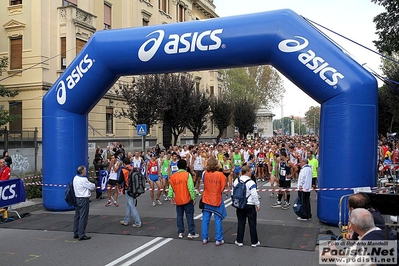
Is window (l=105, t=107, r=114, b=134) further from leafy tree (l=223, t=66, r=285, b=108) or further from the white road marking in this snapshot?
leafy tree (l=223, t=66, r=285, b=108)

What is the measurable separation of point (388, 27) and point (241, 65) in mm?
15039

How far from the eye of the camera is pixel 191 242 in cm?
757

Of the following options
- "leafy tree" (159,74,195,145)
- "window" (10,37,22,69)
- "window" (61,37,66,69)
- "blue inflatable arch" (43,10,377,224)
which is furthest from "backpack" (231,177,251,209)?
"leafy tree" (159,74,195,145)

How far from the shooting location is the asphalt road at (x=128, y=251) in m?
6.43

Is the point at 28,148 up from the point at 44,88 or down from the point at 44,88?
down

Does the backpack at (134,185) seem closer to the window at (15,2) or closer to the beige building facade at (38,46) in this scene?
the beige building facade at (38,46)

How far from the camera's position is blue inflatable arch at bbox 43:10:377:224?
8461 mm

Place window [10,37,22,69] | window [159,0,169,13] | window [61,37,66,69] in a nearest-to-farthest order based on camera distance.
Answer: window [10,37,22,69]
window [61,37,66,69]
window [159,0,169,13]

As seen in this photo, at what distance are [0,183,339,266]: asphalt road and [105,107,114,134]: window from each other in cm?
1758

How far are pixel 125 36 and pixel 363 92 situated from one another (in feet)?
20.0

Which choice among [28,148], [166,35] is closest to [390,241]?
[166,35]

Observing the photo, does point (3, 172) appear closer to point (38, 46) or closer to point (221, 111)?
point (38, 46)

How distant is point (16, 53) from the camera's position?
866 inches

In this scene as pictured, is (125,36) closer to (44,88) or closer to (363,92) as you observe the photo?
(363,92)
